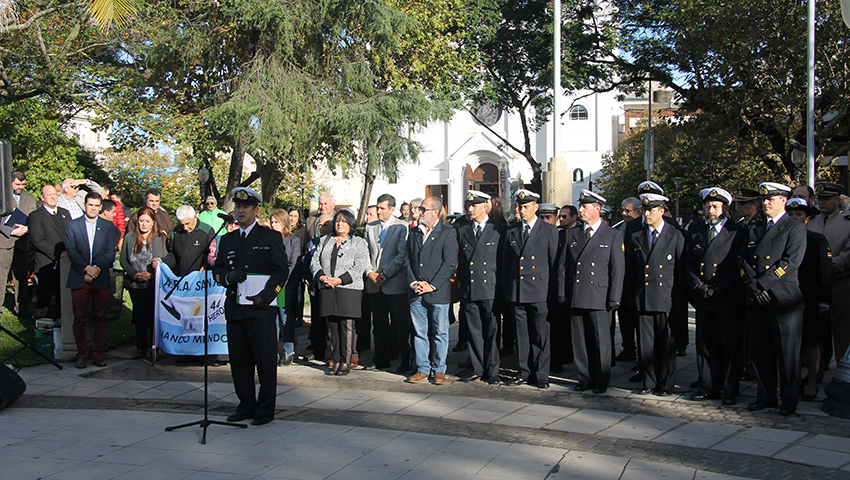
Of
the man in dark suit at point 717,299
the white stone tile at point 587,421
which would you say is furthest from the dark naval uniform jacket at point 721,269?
the white stone tile at point 587,421

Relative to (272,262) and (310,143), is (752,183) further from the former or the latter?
(272,262)

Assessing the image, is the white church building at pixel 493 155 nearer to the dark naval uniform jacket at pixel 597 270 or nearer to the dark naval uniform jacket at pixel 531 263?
the dark naval uniform jacket at pixel 531 263

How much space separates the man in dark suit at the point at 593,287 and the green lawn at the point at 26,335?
680 centimetres

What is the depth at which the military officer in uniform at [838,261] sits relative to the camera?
7.52 metres

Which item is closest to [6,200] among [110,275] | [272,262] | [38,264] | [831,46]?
[110,275]

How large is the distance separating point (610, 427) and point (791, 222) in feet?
8.46

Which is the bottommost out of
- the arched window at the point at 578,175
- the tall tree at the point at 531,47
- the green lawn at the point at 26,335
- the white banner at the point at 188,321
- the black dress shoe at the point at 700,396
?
the black dress shoe at the point at 700,396

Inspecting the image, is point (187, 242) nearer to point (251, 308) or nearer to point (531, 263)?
point (251, 308)

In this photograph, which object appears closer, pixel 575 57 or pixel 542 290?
pixel 542 290

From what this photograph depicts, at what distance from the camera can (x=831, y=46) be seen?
17328 mm

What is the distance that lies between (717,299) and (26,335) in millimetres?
9464

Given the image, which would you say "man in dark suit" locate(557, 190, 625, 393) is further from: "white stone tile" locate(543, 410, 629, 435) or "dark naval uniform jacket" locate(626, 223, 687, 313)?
"white stone tile" locate(543, 410, 629, 435)

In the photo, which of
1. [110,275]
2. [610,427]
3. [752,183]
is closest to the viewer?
[610,427]

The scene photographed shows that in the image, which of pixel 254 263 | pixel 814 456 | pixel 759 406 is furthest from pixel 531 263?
pixel 814 456
